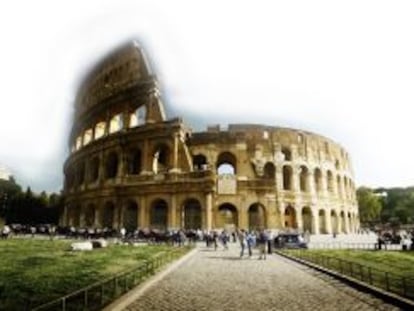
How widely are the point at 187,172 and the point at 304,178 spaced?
13.2 metres

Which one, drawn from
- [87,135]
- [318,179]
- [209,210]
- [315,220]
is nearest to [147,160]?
[209,210]

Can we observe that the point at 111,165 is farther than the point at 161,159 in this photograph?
No

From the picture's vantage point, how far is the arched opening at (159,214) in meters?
32.7

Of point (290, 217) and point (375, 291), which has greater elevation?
point (290, 217)

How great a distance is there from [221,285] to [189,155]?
24.7 m

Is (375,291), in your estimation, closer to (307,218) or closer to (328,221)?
(307,218)

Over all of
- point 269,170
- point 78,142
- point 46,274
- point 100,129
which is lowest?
point 46,274

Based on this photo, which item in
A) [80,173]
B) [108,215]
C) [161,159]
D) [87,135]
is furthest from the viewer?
[87,135]

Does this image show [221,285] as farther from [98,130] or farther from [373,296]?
[98,130]

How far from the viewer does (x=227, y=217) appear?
3631cm

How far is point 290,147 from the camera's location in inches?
1492

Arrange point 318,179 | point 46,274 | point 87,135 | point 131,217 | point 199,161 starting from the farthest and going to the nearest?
point 87,135 < point 318,179 < point 199,161 < point 131,217 < point 46,274

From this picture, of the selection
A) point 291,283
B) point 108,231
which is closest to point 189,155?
point 108,231

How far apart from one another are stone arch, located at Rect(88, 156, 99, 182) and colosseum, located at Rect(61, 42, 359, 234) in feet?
0.32
